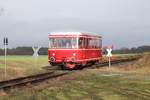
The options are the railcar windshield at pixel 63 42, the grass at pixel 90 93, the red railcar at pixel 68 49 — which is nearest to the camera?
the grass at pixel 90 93

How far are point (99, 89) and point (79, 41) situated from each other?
1836 centimetres

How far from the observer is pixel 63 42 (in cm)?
3966

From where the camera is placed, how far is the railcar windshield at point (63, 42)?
129 ft

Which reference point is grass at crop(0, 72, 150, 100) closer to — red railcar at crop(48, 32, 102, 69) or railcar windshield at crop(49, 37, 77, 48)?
red railcar at crop(48, 32, 102, 69)

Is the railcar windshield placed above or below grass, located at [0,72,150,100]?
above

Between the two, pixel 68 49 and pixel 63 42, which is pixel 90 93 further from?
pixel 63 42

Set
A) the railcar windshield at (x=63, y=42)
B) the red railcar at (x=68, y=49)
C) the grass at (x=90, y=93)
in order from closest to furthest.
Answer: the grass at (x=90, y=93)
the red railcar at (x=68, y=49)
the railcar windshield at (x=63, y=42)

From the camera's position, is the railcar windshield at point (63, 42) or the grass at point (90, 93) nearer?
the grass at point (90, 93)

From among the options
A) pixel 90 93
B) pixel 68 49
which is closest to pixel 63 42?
pixel 68 49

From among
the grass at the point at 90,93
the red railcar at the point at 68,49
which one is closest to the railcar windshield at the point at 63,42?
the red railcar at the point at 68,49

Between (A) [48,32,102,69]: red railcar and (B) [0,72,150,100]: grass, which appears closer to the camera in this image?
(B) [0,72,150,100]: grass

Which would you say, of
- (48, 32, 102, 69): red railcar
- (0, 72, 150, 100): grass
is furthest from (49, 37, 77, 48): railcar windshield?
(0, 72, 150, 100): grass

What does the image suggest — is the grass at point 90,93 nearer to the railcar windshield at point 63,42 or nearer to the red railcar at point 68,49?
the red railcar at point 68,49

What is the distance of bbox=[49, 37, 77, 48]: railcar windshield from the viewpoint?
39.4m
